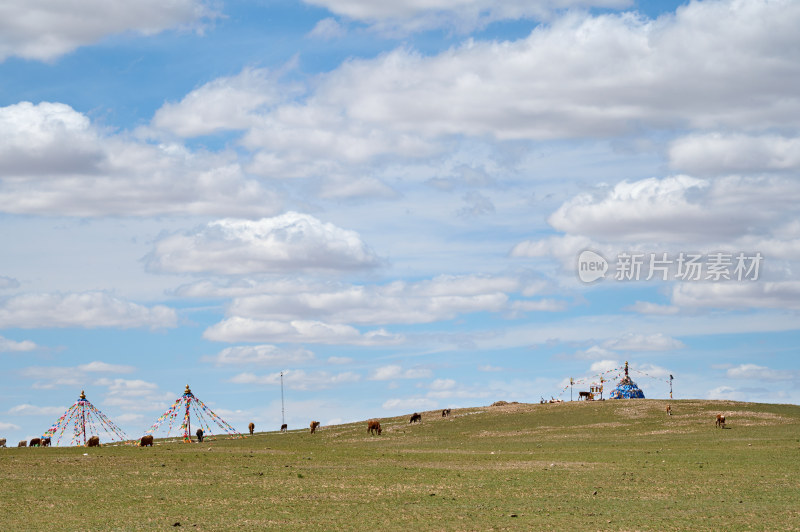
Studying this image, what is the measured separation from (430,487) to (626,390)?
257 feet

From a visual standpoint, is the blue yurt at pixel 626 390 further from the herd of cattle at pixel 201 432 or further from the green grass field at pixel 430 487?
the green grass field at pixel 430 487

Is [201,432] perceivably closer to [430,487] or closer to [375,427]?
[375,427]

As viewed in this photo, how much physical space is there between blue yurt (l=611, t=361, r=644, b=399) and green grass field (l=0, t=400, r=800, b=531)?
4142 centimetres

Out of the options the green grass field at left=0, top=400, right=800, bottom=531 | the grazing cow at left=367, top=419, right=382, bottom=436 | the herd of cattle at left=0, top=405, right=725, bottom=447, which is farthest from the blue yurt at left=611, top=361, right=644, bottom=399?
the green grass field at left=0, top=400, right=800, bottom=531

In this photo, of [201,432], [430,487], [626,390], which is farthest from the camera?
[626,390]

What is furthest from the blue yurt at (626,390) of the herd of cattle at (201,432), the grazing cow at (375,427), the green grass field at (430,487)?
the green grass field at (430,487)

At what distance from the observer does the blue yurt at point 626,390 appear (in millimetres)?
111125

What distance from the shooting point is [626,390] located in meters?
111

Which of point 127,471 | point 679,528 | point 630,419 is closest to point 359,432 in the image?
point 630,419

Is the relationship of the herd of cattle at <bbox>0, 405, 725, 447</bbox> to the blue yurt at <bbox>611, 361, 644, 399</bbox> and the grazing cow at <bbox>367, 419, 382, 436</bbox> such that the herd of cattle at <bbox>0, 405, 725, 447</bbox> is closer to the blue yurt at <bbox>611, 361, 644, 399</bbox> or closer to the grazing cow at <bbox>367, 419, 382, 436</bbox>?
the grazing cow at <bbox>367, 419, 382, 436</bbox>

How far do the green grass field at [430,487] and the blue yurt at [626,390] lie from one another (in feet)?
136

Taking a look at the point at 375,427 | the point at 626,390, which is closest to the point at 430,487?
the point at 375,427

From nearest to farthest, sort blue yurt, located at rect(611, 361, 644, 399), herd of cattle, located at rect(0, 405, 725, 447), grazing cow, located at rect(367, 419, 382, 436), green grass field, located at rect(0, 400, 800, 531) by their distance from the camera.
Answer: green grass field, located at rect(0, 400, 800, 531)
herd of cattle, located at rect(0, 405, 725, 447)
grazing cow, located at rect(367, 419, 382, 436)
blue yurt, located at rect(611, 361, 644, 399)

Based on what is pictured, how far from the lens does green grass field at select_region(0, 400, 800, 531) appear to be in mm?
29125
